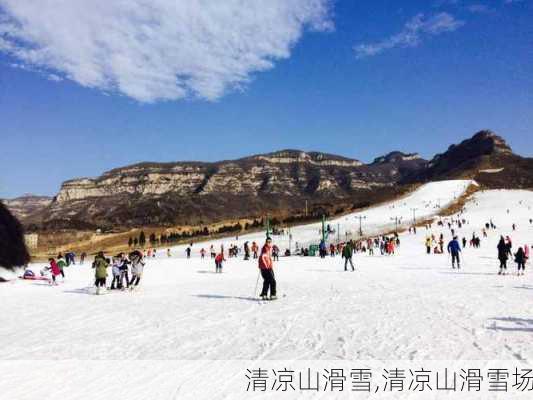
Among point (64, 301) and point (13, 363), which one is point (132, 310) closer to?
point (64, 301)

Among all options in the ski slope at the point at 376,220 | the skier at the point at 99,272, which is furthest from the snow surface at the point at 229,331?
the ski slope at the point at 376,220

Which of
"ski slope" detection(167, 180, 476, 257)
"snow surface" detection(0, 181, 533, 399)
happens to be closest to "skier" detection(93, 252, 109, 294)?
"snow surface" detection(0, 181, 533, 399)

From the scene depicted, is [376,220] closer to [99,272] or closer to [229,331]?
[99,272]

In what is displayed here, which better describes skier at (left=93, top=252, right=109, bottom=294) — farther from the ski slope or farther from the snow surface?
the ski slope

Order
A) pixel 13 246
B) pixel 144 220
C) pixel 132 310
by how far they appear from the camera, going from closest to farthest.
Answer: pixel 132 310 < pixel 13 246 < pixel 144 220

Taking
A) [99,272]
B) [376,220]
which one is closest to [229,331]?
[99,272]

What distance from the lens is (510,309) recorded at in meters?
10.6

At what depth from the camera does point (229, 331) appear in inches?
353

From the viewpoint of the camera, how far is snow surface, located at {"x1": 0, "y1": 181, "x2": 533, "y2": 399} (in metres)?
6.23

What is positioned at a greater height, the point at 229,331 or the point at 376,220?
the point at 376,220

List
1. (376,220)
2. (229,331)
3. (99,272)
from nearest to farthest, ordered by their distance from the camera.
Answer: (229,331)
(99,272)
(376,220)

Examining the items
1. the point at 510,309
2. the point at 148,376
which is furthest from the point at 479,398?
the point at 510,309

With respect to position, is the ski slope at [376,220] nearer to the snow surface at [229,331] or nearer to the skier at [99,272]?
the skier at [99,272]

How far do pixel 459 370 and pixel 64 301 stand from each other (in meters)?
12.0
